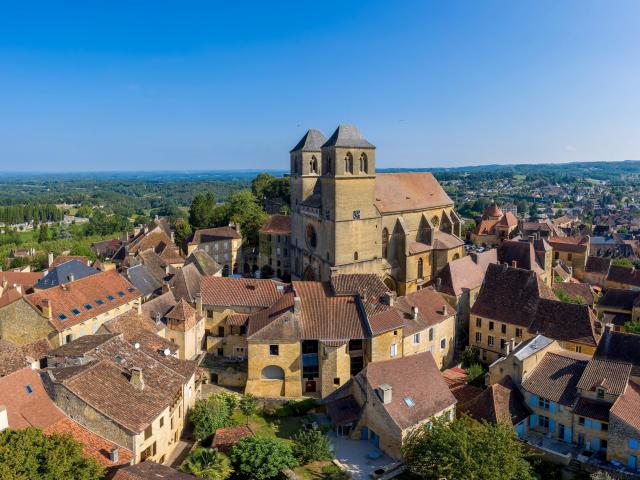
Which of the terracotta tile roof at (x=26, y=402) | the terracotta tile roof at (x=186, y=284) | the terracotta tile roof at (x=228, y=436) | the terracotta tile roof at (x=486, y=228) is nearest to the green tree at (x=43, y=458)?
the terracotta tile roof at (x=26, y=402)

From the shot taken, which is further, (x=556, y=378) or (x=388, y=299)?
(x=388, y=299)

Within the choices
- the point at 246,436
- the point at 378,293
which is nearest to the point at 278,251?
the point at 378,293

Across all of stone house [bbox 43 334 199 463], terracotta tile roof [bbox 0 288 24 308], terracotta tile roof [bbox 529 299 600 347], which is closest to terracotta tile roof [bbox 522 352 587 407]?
terracotta tile roof [bbox 529 299 600 347]

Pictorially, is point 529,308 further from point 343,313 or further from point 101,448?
point 101,448

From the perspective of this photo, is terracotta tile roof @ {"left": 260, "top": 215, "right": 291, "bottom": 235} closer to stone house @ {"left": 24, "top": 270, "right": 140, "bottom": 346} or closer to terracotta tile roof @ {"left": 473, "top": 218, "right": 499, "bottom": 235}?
stone house @ {"left": 24, "top": 270, "right": 140, "bottom": 346}

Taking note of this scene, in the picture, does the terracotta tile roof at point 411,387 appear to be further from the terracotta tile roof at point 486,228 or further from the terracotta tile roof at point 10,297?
the terracotta tile roof at point 486,228

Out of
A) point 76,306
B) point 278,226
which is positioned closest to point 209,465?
point 76,306

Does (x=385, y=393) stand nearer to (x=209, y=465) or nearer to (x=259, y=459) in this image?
(x=259, y=459)
